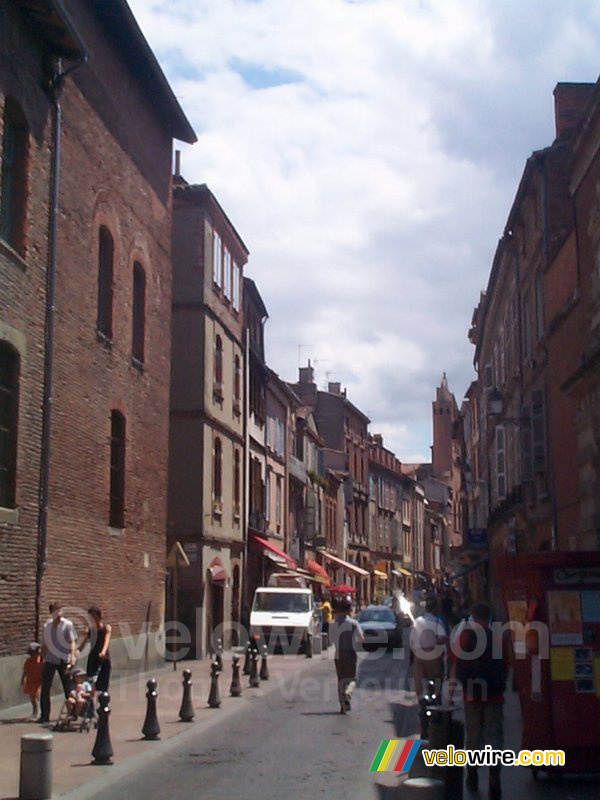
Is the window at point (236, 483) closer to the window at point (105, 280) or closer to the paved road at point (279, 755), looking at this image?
the window at point (105, 280)

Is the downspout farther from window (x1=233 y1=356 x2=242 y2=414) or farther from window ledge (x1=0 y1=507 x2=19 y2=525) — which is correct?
window (x1=233 y1=356 x2=242 y2=414)

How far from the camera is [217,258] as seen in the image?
113 feet

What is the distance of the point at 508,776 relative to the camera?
36.9 ft

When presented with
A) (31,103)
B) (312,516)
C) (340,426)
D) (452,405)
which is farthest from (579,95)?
(452,405)

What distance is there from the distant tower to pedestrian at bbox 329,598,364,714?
112777 mm

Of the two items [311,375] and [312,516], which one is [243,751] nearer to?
[312,516]

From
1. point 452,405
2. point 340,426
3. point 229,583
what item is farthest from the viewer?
point 452,405

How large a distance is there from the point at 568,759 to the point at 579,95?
2285cm

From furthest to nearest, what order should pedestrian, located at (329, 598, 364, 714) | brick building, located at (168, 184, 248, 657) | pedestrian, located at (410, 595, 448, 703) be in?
brick building, located at (168, 184, 248, 657)
pedestrian, located at (329, 598, 364, 714)
pedestrian, located at (410, 595, 448, 703)

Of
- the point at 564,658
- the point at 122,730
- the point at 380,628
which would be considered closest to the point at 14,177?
the point at 122,730

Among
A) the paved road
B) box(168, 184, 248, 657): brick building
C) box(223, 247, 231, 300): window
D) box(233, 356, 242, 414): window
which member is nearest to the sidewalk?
the paved road

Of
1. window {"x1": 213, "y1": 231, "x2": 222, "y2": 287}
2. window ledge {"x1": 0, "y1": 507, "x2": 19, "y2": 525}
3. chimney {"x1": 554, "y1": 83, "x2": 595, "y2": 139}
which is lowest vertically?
window ledge {"x1": 0, "y1": 507, "x2": 19, "y2": 525}

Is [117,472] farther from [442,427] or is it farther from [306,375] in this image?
[442,427]

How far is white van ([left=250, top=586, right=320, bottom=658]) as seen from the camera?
32.7m
